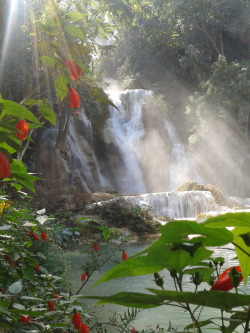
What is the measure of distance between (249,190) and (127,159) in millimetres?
7617

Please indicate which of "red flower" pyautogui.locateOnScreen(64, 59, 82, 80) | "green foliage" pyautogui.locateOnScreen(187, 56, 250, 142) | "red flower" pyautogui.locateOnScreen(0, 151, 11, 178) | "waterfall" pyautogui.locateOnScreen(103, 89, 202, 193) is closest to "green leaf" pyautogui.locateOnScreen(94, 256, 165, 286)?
"red flower" pyautogui.locateOnScreen(0, 151, 11, 178)

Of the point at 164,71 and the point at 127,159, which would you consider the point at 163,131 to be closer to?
the point at 127,159

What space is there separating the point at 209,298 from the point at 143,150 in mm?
20456

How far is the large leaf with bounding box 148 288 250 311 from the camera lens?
1.16ft

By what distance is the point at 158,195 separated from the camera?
520 inches

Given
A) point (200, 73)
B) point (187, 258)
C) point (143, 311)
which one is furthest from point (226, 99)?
point (187, 258)

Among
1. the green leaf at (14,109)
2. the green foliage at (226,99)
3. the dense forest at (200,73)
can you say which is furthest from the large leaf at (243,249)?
the green foliage at (226,99)

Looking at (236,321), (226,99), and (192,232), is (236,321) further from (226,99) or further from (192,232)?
(226,99)

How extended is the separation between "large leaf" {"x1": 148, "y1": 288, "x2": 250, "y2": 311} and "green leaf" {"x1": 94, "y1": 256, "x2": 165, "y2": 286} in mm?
64

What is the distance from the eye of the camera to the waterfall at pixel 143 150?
64.2 feet

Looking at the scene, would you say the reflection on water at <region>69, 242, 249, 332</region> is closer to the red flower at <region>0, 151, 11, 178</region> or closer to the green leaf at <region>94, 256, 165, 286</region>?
the red flower at <region>0, 151, 11, 178</region>

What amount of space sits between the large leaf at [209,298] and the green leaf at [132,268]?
2.5 inches

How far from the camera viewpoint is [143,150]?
2075 centimetres

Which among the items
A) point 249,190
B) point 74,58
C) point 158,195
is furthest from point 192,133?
point 74,58
